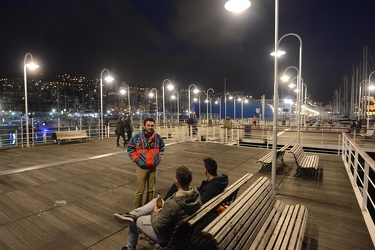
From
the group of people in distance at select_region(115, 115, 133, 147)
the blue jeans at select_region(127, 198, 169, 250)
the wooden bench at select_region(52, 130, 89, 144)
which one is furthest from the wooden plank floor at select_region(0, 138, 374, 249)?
the wooden bench at select_region(52, 130, 89, 144)

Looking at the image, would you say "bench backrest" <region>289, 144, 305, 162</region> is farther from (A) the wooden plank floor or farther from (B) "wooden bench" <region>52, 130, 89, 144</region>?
(B) "wooden bench" <region>52, 130, 89, 144</region>

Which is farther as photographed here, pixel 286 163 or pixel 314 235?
pixel 286 163

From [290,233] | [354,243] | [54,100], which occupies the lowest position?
[354,243]

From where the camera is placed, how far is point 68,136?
46.8 feet

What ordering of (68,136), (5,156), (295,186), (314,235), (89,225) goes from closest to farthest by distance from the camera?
(314,235) < (89,225) < (295,186) < (5,156) < (68,136)

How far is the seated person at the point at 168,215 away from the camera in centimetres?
266

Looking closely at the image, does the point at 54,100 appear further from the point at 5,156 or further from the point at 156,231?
the point at 156,231

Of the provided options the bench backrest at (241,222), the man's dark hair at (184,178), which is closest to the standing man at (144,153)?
the man's dark hair at (184,178)

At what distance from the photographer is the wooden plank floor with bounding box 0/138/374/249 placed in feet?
11.9

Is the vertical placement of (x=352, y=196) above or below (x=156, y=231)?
below

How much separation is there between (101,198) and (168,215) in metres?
3.22

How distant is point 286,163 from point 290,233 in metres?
6.38

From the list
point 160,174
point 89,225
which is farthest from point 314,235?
point 160,174

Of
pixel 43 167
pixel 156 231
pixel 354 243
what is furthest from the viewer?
pixel 43 167
